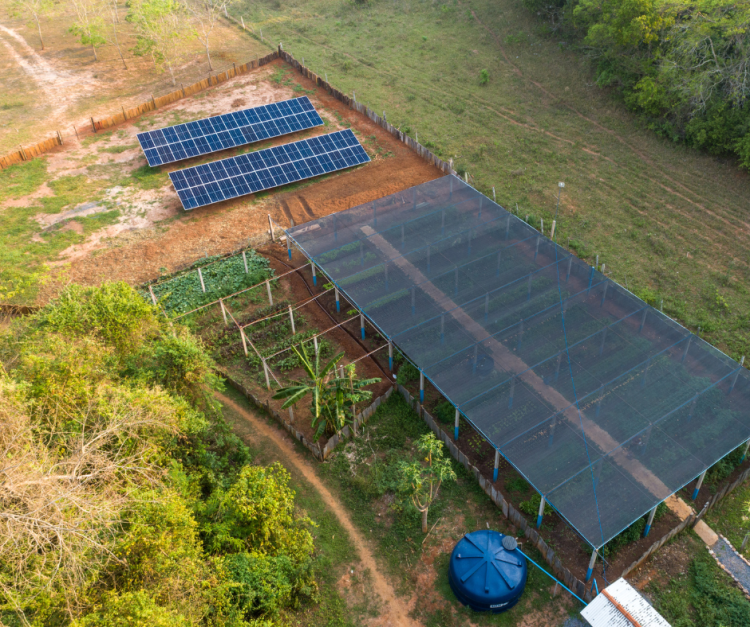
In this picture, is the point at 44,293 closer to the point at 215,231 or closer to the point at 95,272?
the point at 95,272

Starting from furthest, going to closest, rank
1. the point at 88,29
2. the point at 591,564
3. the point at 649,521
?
the point at 88,29, the point at 649,521, the point at 591,564

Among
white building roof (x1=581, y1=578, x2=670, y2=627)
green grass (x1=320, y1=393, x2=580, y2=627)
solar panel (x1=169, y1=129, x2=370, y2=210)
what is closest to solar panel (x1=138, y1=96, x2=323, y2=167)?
solar panel (x1=169, y1=129, x2=370, y2=210)

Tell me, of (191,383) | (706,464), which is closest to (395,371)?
(191,383)

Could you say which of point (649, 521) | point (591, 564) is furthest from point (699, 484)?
point (591, 564)

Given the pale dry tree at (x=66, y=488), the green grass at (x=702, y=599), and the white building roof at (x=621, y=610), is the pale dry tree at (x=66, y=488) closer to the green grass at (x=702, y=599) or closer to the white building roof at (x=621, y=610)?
the white building roof at (x=621, y=610)

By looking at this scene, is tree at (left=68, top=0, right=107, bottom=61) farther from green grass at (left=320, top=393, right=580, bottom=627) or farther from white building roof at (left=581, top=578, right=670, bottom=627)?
white building roof at (left=581, top=578, right=670, bottom=627)

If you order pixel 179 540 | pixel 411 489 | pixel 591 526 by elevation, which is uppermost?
pixel 179 540

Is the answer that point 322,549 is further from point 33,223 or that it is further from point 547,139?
point 547,139
